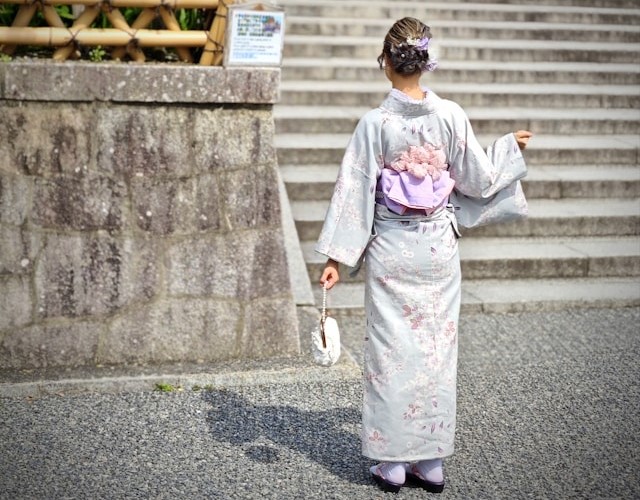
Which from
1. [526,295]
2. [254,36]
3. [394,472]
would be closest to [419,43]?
[254,36]

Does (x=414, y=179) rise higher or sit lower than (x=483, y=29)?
lower

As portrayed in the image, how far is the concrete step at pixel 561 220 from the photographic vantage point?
7340 mm

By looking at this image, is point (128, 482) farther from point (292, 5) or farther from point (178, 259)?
point (292, 5)

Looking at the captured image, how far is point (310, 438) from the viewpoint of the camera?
4.47m

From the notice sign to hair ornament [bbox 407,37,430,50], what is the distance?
5.15 ft

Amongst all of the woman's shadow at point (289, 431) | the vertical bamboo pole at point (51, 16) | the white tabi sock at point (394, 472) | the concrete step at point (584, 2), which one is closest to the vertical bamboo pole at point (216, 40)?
the vertical bamboo pole at point (51, 16)

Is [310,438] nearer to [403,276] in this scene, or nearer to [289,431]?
[289,431]

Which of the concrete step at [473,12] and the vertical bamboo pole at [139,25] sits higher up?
the concrete step at [473,12]

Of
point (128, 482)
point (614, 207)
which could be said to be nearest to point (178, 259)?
point (128, 482)

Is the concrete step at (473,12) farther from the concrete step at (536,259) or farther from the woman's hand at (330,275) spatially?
the woman's hand at (330,275)

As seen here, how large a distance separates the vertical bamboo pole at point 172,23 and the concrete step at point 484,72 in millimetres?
3861

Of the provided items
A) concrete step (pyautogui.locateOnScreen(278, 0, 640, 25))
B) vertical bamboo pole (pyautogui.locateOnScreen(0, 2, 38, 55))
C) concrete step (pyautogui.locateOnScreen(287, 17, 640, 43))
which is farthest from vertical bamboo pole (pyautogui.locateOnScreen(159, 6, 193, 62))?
concrete step (pyautogui.locateOnScreen(278, 0, 640, 25))

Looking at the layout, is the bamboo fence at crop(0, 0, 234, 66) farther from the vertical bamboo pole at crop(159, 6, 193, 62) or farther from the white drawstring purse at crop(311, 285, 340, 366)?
the white drawstring purse at crop(311, 285, 340, 366)

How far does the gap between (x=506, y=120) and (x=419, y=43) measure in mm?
5069
